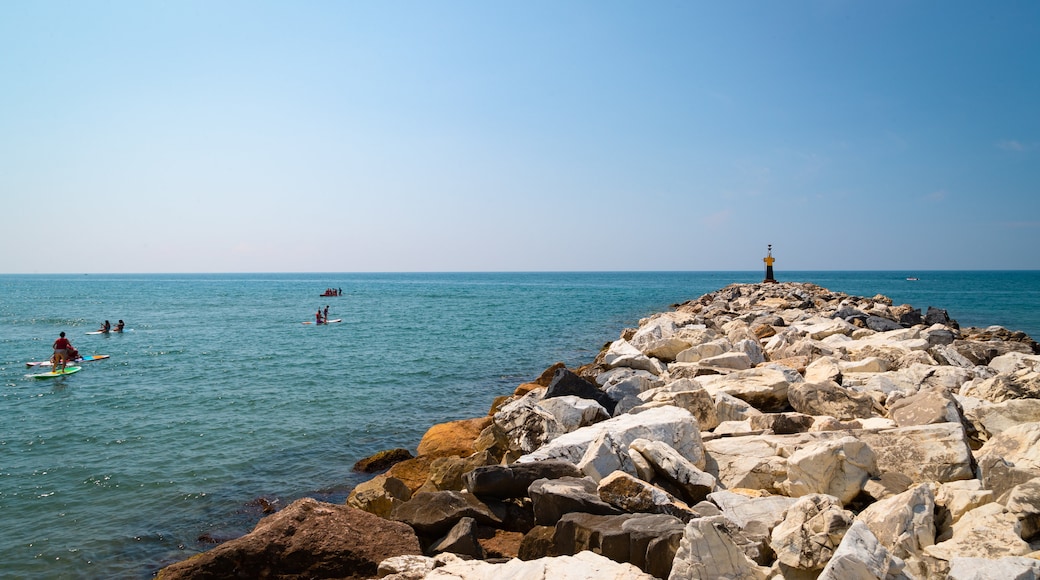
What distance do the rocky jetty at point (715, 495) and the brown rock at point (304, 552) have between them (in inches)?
0.5

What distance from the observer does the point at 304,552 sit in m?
4.57

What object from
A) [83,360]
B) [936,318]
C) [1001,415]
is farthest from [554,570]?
[83,360]

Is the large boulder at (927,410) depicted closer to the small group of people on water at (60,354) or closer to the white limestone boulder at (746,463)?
the white limestone boulder at (746,463)

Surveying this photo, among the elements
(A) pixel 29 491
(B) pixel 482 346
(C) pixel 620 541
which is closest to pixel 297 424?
(A) pixel 29 491

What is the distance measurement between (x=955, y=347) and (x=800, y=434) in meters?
7.47

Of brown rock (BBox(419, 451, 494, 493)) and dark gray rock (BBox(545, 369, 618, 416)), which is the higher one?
dark gray rock (BBox(545, 369, 618, 416))

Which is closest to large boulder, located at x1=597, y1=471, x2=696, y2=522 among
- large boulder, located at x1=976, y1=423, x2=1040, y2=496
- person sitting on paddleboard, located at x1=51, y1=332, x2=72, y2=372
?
large boulder, located at x1=976, y1=423, x2=1040, y2=496

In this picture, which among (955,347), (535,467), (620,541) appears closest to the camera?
(620,541)

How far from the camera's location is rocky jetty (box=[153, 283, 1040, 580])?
3.70 m

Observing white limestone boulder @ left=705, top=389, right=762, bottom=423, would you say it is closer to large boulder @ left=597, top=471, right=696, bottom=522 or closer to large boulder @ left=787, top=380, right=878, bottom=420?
large boulder @ left=787, top=380, right=878, bottom=420

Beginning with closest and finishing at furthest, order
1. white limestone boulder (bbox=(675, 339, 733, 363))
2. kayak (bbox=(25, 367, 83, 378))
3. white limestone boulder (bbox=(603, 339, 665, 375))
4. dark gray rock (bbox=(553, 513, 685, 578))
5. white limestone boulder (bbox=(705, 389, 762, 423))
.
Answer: dark gray rock (bbox=(553, 513, 685, 578))
white limestone boulder (bbox=(705, 389, 762, 423))
white limestone boulder (bbox=(603, 339, 665, 375))
white limestone boulder (bbox=(675, 339, 733, 363))
kayak (bbox=(25, 367, 83, 378))

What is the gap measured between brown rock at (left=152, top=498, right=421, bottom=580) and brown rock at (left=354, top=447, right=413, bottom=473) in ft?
15.0

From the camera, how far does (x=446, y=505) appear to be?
210 inches

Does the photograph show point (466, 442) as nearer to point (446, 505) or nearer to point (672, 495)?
point (446, 505)
